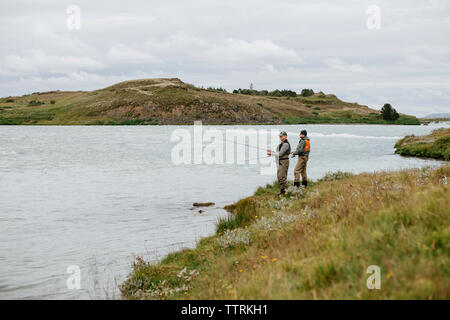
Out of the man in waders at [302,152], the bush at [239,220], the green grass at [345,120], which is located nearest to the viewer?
the bush at [239,220]

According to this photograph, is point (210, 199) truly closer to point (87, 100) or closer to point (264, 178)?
point (264, 178)

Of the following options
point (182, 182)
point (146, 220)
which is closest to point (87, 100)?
point (182, 182)

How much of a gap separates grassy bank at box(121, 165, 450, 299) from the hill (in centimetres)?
10898

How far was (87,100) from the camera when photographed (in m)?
140

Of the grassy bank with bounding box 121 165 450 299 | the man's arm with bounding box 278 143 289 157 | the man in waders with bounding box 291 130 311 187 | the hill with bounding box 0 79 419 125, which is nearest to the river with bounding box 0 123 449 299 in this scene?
the grassy bank with bounding box 121 165 450 299

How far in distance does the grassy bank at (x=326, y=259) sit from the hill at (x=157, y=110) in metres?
109

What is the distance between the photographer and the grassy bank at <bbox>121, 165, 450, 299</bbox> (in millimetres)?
5102

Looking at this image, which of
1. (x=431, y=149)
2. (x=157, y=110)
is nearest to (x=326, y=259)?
(x=431, y=149)

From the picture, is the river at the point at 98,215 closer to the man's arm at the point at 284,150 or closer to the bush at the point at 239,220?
the bush at the point at 239,220

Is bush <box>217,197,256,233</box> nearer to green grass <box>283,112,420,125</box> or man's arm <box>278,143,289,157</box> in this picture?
man's arm <box>278,143,289,157</box>

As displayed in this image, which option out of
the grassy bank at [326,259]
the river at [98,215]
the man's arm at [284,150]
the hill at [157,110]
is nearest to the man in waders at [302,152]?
the man's arm at [284,150]

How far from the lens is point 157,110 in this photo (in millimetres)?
122500

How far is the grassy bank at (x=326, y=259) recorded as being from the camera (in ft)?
16.7
